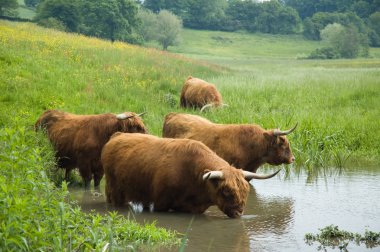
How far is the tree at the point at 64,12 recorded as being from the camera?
60.0 metres

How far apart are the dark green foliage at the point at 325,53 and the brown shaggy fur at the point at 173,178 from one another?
2771 inches

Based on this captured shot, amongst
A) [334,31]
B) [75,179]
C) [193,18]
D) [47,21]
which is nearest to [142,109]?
[75,179]

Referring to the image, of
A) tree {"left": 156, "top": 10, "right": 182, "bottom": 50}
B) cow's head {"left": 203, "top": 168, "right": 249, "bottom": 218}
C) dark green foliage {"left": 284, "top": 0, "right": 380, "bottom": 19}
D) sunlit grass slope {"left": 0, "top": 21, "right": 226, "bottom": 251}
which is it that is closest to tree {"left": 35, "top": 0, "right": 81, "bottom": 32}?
tree {"left": 156, "top": 10, "right": 182, "bottom": 50}

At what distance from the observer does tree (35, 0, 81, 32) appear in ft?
197

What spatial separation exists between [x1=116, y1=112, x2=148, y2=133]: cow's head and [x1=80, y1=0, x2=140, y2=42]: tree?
5221 cm

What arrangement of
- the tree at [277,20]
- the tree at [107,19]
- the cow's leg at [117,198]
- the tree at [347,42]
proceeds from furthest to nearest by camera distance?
the tree at [277,20]
the tree at [347,42]
the tree at [107,19]
the cow's leg at [117,198]

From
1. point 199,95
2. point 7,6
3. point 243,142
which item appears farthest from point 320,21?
point 243,142

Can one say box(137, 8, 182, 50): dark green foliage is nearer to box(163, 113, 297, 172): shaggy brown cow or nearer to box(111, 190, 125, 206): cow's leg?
box(163, 113, 297, 172): shaggy brown cow

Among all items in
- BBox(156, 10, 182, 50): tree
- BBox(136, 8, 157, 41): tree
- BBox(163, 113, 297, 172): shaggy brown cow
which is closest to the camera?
BBox(163, 113, 297, 172): shaggy brown cow

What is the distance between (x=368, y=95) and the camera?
18953mm

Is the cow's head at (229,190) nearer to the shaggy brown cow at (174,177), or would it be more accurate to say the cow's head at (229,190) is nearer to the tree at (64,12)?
the shaggy brown cow at (174,177)

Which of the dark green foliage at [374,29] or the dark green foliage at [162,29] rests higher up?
the dark green foliage at [374,29]

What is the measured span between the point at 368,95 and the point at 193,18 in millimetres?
87424

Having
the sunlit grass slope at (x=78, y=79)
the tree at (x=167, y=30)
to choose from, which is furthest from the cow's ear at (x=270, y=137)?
the tree at (x=167, y=30)
